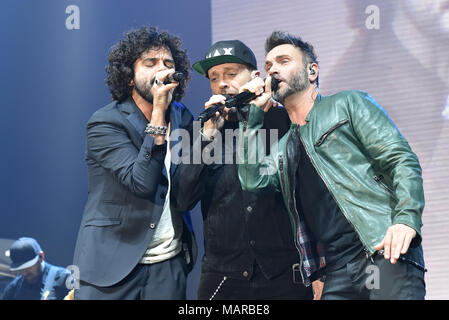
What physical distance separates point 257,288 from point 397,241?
679 mm

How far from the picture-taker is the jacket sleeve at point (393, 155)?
1.96m

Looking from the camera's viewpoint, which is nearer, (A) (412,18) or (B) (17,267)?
(A) (412,18)

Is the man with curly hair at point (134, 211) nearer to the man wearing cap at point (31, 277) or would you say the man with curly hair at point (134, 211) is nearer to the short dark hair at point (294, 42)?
the short dark hair at point (294, 42)

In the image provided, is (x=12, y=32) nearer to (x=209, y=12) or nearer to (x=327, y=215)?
→ (x=209, y=12)

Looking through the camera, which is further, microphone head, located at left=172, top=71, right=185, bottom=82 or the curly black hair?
the curly black hair

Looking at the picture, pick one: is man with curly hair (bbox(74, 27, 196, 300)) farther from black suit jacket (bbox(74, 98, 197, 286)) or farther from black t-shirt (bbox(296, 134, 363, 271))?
black t-shirt (bbox(296, 134, 363, 271))

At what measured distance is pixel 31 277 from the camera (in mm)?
3729

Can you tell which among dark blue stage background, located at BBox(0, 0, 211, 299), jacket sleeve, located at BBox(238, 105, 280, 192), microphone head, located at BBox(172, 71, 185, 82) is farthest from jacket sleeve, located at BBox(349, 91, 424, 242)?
dark blue stage background, located at BBox(0, 0, 211, 299)

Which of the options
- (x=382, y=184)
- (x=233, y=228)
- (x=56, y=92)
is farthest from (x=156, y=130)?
(x=56, y=92)

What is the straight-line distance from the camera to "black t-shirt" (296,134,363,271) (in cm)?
218

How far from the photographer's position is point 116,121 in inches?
93.7
